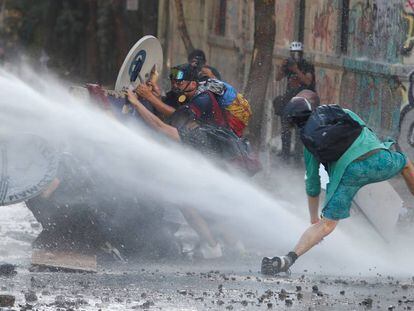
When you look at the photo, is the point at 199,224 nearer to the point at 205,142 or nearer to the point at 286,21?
the point at 205,142

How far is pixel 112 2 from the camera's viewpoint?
28.7 meters

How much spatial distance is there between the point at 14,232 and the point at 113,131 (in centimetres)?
159

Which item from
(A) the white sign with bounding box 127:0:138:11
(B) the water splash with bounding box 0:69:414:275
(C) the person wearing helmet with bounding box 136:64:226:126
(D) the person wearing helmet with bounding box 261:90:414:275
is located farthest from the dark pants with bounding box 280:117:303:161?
(A) the white sign with bounding box 127:0:138:11

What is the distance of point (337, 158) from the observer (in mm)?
9648

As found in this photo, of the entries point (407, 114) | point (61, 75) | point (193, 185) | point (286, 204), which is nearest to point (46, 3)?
point (61, 75)

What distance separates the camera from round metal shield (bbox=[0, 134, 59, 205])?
10281mm

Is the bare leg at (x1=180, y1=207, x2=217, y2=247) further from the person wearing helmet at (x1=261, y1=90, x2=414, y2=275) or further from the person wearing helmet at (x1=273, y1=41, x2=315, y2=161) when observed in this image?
the person wearing helmet at (x1=273, y1=41, x2=315, y2=161)

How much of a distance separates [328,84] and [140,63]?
24.1 feet

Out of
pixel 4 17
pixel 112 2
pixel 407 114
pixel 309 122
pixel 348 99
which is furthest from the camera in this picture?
pixel 4 17

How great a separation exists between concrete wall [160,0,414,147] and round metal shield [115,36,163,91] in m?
4.95

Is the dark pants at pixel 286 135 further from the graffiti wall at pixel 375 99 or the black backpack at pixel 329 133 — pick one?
the black backpack at pixel 329 133

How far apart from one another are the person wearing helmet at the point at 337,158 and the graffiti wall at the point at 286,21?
10682 millimetres

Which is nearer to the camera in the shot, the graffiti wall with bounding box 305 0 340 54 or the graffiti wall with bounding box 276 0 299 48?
the graffiti wall with bounding box 305 0 340 54

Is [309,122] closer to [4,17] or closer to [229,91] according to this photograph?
[229,91]
